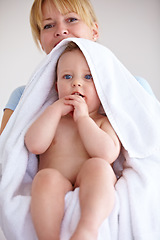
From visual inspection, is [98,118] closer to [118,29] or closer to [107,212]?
[107,212]

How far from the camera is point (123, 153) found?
0.98 meters

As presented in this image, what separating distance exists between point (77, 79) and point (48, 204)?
0.42 metres

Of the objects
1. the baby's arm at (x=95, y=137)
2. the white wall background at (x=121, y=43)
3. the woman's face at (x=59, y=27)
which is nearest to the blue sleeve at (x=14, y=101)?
the woman's face at (x=59, y=27)

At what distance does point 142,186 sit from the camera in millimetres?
847

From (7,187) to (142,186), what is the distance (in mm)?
376

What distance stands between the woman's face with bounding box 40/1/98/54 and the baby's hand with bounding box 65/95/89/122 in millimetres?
478

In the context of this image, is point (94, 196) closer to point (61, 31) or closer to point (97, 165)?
point (97, 165)

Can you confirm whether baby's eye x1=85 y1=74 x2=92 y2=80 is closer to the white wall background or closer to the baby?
the baby

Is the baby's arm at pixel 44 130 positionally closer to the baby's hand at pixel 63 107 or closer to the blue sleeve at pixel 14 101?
the baby's hand at pixel 63 107

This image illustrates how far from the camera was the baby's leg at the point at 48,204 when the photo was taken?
2.42 ft

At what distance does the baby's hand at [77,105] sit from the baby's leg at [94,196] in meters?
0.17

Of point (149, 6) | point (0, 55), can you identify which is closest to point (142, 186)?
point (149, 6)

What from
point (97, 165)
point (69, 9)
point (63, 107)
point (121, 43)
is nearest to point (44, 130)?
point (63, 107)

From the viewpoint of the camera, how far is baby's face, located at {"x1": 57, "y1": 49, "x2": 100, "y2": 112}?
3.31 feet
